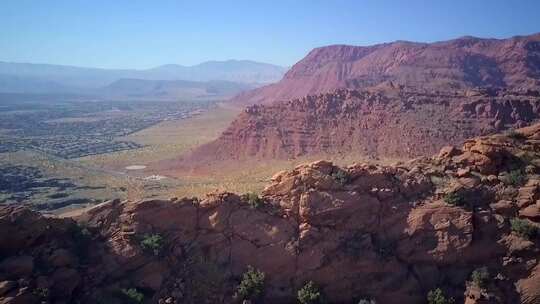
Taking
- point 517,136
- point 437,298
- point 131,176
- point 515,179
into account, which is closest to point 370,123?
point 131,176

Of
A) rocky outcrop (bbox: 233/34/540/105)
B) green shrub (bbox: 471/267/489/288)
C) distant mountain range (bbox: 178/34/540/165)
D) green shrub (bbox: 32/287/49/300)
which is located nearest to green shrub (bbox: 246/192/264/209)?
green shrub (bbox: 32/287/49/300)

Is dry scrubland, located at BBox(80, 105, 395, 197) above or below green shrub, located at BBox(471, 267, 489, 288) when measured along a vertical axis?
below

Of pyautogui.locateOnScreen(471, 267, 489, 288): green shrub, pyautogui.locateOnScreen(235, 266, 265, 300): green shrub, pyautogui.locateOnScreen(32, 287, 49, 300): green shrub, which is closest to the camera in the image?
pyautogui.locateOnScreen(32, 287, 49, 300): green shrub

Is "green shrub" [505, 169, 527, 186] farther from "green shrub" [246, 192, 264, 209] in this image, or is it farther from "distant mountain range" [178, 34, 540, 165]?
"distant mountain range" [178, 34, 540, 165]

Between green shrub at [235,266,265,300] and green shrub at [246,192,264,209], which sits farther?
green shrub at [246,192,264,209]

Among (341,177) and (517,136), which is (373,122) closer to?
(517,136)

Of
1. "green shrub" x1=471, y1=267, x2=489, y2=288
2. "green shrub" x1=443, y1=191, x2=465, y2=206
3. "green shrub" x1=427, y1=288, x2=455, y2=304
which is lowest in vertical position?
"green shrub" x1=427, y1=288, x2=455, y2=304

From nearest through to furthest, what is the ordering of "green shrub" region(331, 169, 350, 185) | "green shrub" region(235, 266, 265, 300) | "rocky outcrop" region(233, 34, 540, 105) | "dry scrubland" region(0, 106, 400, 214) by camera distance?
1. "green shrub" region(235, 266, 265, 300)
2. "green shrub" region(331, 169, 350, 185)
3. "dry scrubland" region(0, 106, 400, 214)
4. "rocky outcrop" region(233, 34, 540, 105)
